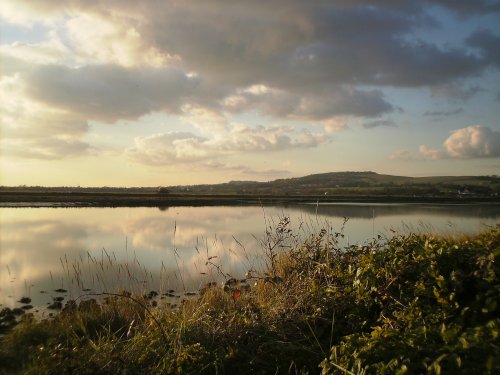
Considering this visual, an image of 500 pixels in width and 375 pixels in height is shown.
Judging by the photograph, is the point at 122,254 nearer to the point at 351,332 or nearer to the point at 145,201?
the point at 351,332

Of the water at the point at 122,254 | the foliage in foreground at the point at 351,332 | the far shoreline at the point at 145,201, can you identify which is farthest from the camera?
the far shoreline at the point at 145,201

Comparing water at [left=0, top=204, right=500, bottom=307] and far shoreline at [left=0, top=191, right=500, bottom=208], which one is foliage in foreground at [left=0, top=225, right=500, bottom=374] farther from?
far shoreline at [left=0, top=191, right=500, bottom=208]

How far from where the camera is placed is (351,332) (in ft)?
15.6

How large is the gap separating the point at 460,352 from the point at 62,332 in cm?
591

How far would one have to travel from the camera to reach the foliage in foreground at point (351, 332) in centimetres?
341

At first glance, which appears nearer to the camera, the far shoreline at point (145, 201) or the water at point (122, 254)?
the water at point (122, 254)

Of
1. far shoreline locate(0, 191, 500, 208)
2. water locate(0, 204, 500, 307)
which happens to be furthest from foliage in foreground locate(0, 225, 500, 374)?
far shoreline locate(0, 191, 500, 208)

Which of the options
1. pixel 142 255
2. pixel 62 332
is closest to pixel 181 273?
pixel 142 255

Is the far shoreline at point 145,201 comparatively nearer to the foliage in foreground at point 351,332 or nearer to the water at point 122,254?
the water at point 122,254

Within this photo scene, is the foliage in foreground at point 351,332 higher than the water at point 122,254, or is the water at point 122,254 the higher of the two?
the foliage in foreground at point 351,332

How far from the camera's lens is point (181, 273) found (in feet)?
41.2

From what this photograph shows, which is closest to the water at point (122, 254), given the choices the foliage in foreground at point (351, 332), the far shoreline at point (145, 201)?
the foliage in foreground at point (351, 332)

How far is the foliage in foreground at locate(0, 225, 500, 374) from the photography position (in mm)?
3408

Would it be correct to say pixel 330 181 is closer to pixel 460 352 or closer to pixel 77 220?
pixel 77 220
